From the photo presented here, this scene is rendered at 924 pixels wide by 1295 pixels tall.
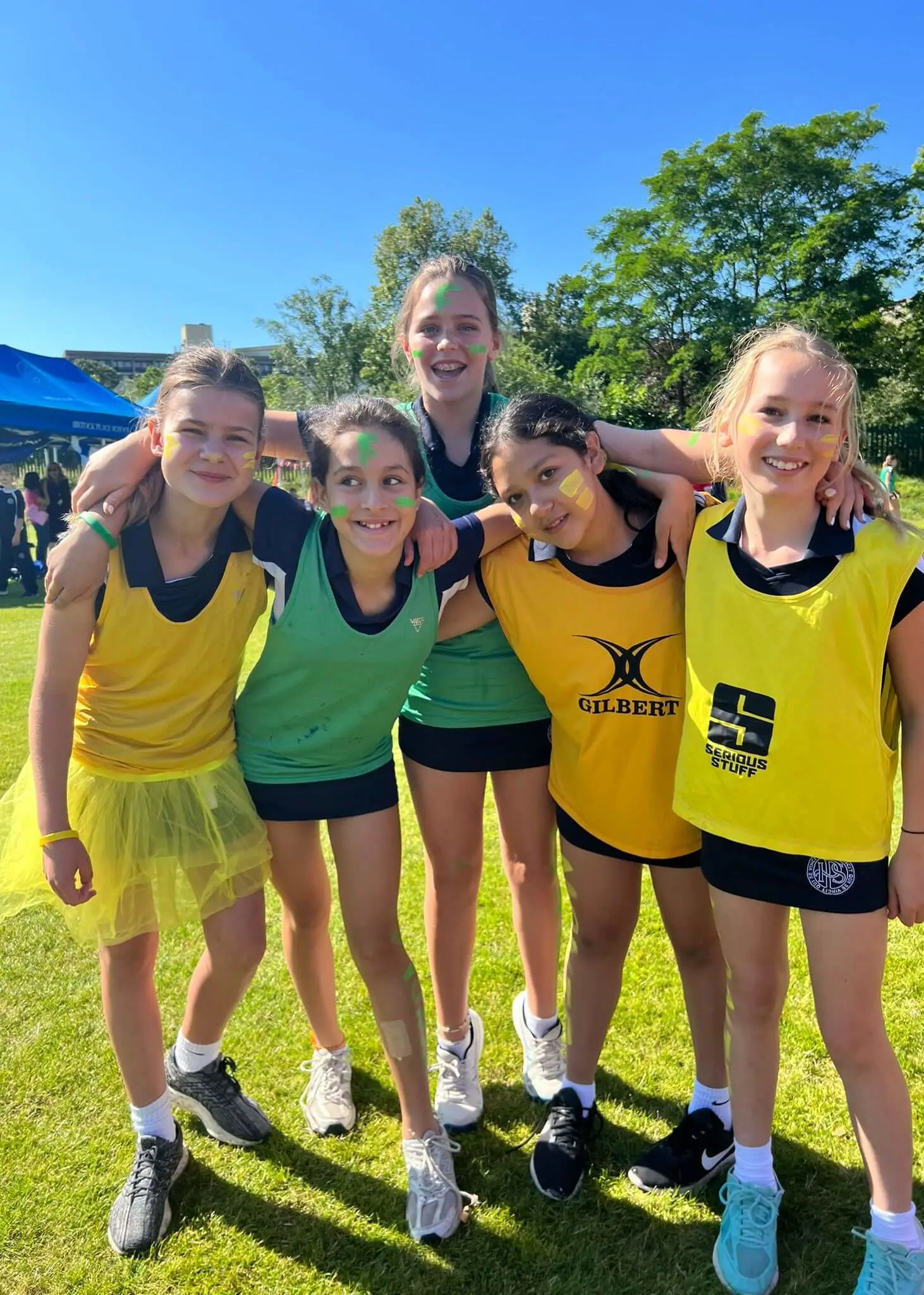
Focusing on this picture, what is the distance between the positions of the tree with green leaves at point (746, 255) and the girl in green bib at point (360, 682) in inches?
838

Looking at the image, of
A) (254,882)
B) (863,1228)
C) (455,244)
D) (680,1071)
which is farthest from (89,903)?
(455,244)

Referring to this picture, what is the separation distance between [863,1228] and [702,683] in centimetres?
135

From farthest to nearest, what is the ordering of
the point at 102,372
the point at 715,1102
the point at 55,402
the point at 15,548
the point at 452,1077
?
1. the point at 102,372
2. the point at 15,548
3. the point at 55,402
4. the point at 452,1077
5. the point at 715,1102

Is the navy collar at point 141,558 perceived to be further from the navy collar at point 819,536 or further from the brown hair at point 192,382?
the navy collar at point 819,536

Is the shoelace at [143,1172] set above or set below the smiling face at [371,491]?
below

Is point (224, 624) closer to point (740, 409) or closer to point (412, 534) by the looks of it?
point (412, 534)

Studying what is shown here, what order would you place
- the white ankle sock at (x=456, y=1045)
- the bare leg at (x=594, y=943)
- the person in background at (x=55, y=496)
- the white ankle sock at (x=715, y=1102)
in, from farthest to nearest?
the person in background at (x=55, y=496)
the white ankle sock at (x=456, y=1045)
the white ankle sock at (x=715, y=1102)
the bare leg at (x=594, y=943)

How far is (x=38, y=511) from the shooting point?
48.2 feet

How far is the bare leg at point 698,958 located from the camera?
76.7 inches

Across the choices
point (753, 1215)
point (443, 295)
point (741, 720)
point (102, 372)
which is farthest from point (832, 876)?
point (102, 372)

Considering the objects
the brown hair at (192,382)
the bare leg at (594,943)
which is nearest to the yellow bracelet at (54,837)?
the brown hair at (192,382)

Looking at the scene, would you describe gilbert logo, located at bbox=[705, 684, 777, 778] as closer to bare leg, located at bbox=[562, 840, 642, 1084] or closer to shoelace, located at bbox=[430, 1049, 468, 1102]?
bare leg, located at bbox=[562, 840, 642, 1084]

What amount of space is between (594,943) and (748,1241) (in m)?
0.69

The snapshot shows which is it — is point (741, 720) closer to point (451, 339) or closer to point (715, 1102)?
point (715, 1102)
